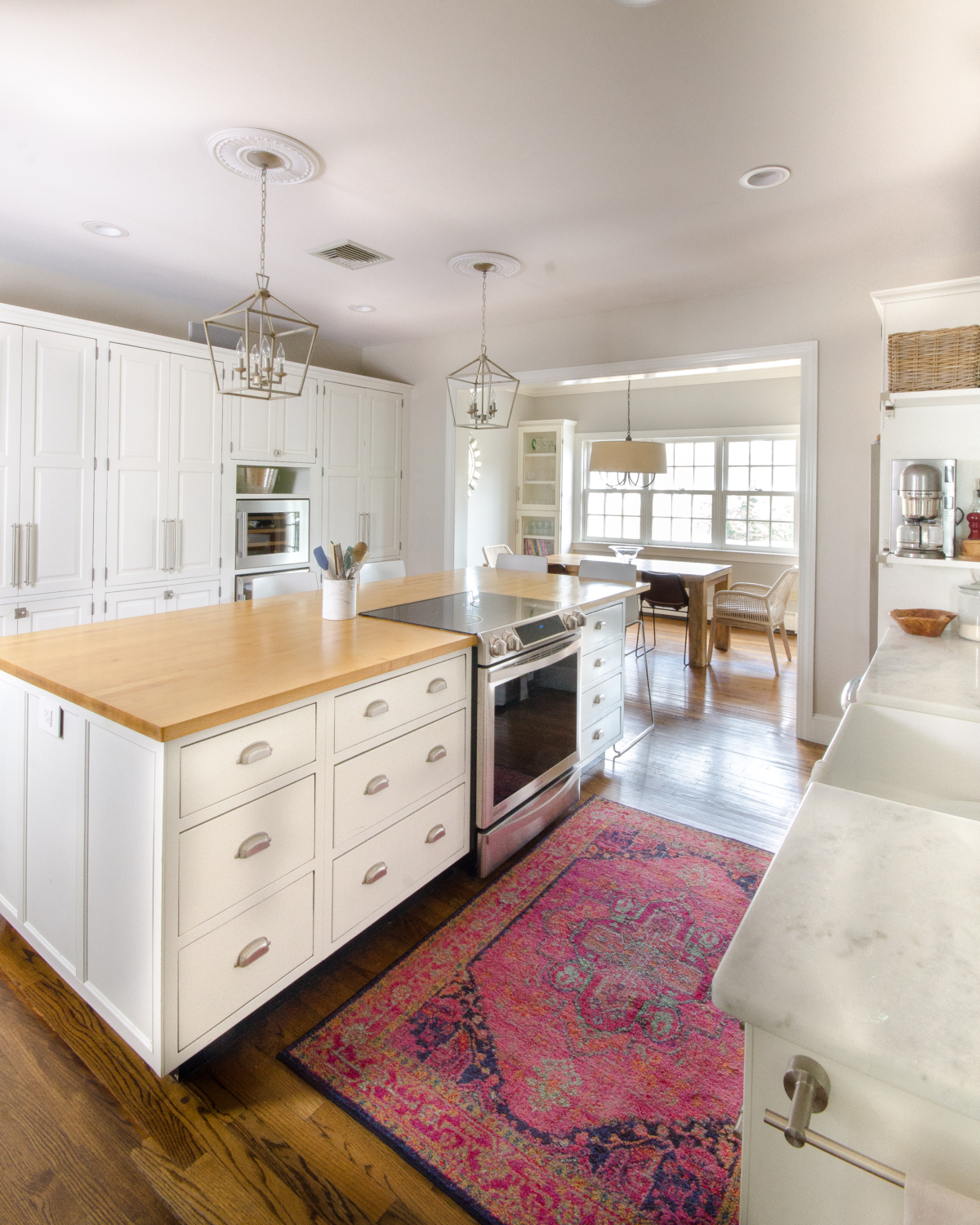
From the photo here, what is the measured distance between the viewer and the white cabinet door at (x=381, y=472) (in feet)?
17.5

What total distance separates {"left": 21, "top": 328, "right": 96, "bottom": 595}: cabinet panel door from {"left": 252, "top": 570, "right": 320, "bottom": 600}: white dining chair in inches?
48.9

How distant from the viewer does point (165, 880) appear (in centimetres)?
137

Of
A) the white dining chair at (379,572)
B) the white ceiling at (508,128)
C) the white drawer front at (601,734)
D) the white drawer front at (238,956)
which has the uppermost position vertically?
the white ceiling at (508,128)

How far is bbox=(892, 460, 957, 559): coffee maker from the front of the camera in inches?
101

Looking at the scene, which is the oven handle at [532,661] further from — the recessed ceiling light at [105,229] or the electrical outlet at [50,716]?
the recessed ceiling light at [105,229]

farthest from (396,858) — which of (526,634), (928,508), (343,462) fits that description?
(343,462)

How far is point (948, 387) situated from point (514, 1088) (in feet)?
8.67

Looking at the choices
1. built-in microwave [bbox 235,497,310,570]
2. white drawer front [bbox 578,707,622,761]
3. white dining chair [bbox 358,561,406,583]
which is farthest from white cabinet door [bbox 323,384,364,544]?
white drawer front [bbox 578,707,622,761]

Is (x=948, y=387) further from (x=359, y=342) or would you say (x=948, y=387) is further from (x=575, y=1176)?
(x=359, y=342)

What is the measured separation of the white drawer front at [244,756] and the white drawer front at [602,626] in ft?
5.10

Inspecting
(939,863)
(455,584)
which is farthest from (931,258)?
(939,863)

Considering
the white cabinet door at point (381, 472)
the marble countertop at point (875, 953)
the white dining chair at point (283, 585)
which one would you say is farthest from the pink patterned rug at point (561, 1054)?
the white cabinet door at point (381, 472)

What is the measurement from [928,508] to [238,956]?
2.69m

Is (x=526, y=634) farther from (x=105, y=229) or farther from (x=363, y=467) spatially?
(x=363, y=467)
